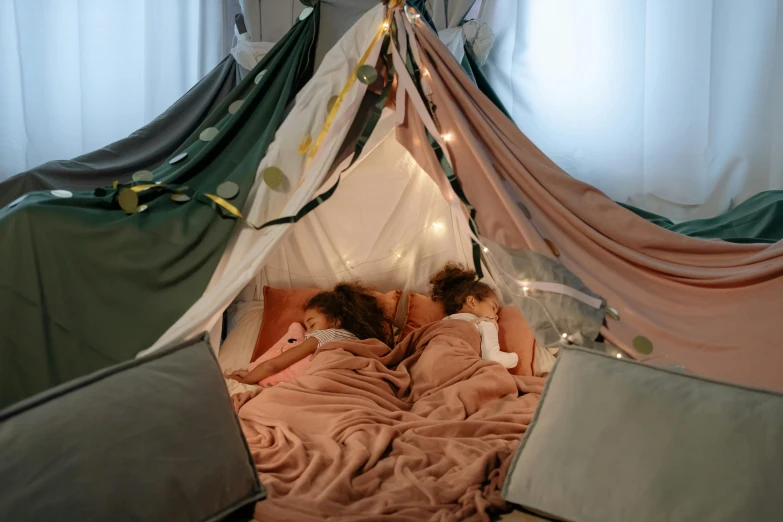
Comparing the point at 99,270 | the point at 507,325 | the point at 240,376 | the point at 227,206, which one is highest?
the point at 227,206

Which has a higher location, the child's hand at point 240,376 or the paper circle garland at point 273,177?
the paper circle garland at point 273,177

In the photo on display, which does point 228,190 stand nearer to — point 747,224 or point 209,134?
point 209,134

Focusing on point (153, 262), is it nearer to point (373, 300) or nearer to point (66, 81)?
point (373, 300)

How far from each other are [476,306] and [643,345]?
0.77m

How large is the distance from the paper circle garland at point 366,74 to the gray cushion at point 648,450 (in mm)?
975

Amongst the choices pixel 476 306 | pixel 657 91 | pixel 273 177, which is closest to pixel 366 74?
pixel 273 177

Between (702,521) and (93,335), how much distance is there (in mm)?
1418

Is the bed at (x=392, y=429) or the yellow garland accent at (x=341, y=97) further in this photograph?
the yellow garland accent at (x=341, y=97)

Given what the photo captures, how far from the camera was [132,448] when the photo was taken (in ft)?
4.07

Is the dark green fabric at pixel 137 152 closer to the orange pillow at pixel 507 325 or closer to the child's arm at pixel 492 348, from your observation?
the orange pillow at pixel 507 325

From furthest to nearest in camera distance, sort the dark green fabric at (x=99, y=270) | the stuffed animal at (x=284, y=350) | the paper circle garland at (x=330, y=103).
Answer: the stuffed animal at (x=284, y=350) < the paper circle garland at (x=330, y=103) < the dark green fabric at (x=99, y=270)

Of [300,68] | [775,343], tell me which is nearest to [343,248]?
[300,68]

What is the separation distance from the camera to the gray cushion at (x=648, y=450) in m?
1.20

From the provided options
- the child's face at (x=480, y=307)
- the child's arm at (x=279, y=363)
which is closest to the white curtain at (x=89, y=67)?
the child's arm at (x=279, y=363)
